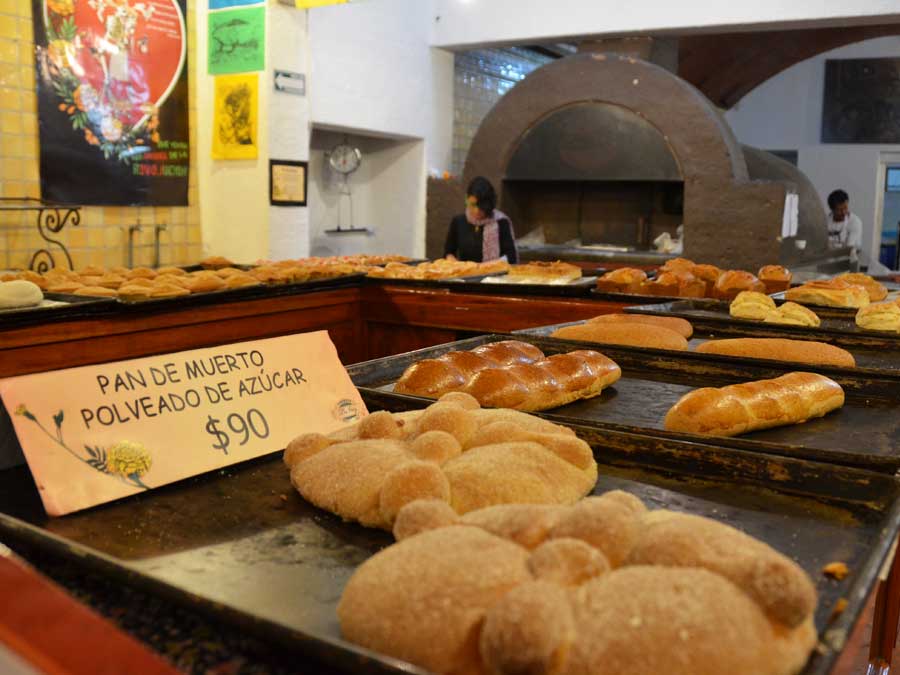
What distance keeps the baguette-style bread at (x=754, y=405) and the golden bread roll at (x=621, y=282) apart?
86.4 inches

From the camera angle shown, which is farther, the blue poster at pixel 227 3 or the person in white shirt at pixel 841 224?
the person in white shirt at pixel 841 224

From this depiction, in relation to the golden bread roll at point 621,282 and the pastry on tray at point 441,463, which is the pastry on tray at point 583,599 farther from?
the golden bread roll at point 621,282

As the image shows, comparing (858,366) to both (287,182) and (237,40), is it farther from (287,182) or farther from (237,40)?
(237,40)

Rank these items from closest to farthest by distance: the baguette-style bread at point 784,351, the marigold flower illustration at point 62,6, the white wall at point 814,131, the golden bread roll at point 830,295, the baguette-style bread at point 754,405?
1. the baguette-style bread at point 754,405
2. the baguette-style bread at point 784,351
3. the golden bread roll at point 830,295
4. the marigold flower illustration at point 62,6
5. the white wall at point 814,131

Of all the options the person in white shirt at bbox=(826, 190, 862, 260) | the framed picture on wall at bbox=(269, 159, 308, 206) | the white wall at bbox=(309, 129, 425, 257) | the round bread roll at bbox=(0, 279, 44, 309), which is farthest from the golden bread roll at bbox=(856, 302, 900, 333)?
the person in white shirt at bbox=(826, 190, 862, 260)

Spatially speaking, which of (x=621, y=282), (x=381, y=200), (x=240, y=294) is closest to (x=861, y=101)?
(x=381, y=200)

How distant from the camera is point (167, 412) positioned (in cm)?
126

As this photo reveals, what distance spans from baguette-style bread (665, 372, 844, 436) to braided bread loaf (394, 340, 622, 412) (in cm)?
25

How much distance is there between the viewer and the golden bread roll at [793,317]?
2.71 metres

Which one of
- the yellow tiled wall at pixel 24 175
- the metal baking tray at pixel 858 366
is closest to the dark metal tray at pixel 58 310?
the yellow tiled wall at pixel 24 175

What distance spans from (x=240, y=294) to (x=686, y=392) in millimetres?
2644

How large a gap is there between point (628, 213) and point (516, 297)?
4612mm

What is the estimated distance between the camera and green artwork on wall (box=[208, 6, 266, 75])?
583 centimetres

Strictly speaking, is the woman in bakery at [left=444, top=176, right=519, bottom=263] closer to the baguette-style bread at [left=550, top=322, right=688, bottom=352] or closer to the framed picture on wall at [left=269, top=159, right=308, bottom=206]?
the framed picture on wall at [left=269, top=159, right=308, bottom=206]
